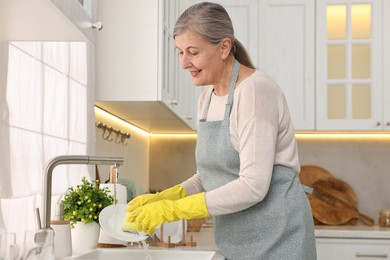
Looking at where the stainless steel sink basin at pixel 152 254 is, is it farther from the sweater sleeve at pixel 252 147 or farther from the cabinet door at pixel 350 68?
→ the cabinet door at pixel 350 68

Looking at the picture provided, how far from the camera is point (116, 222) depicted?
72.8 inches

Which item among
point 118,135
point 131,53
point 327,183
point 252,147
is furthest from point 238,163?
point 327,183

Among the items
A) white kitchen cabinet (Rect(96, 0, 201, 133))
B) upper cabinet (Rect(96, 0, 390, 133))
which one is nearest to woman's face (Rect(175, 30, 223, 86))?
white kitchen cabinet (Rect(96, 0, 201, 133))

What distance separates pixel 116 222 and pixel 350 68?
102 inches

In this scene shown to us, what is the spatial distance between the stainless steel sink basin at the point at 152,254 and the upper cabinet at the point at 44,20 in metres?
0.70

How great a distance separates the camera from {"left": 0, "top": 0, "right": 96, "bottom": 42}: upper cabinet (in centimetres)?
135

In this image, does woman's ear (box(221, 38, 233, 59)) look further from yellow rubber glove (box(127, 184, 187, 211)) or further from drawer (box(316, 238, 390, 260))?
drawer (box(316, 238, 390, 260))

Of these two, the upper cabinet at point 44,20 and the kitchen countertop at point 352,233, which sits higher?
the upper cabinet at point 44,20

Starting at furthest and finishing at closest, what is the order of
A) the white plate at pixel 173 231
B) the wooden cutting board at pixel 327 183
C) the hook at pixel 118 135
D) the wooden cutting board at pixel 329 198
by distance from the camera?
the wooden cutting board at pixel 327 183 → the wooden cutting board at pixel 329 198 → the hook at pixel 118 135 → the white plate at pixel 173 231

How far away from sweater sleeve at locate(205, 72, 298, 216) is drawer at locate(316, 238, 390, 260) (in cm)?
214

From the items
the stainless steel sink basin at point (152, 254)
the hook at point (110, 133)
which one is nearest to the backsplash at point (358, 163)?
the hook at point (110, 133)

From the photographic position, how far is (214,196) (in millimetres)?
1712

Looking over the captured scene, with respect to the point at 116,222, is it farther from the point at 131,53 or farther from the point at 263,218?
the point at 131,53

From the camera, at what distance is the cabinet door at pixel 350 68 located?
402 centimetres
